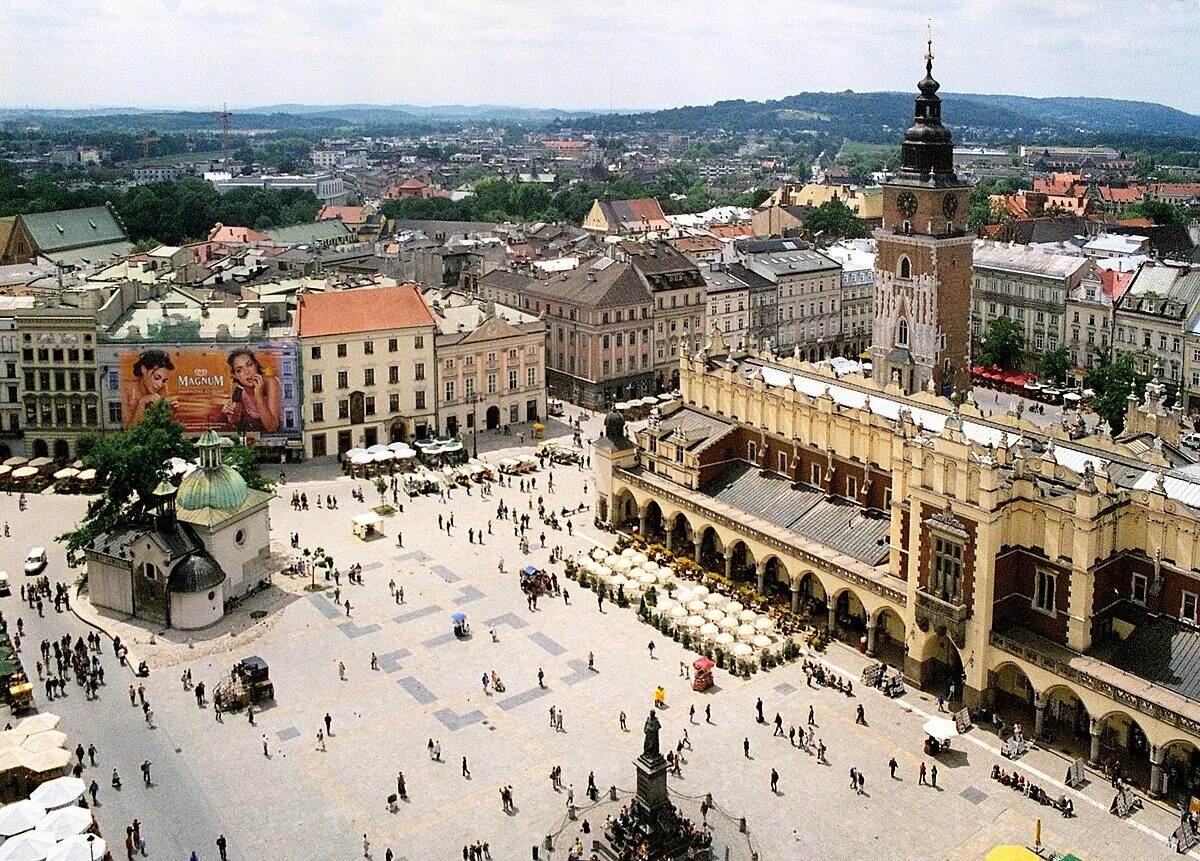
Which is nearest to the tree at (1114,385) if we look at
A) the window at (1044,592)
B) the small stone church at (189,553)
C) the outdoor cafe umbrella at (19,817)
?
the window at (1044,592)

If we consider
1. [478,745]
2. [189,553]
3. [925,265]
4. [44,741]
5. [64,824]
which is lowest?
[478,745]

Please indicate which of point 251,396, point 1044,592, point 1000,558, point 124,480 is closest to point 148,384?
point 251,396

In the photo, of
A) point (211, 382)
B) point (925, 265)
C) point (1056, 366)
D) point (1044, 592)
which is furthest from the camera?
point (1056, 366)

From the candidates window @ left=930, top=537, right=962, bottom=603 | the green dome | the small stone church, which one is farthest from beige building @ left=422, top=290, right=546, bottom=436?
window @ left=930, top=537, right=962, bottom=603

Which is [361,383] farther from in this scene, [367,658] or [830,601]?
[830,601]

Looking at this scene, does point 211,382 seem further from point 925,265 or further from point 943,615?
point 943,615

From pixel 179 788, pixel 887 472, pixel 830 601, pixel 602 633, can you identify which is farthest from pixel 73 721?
pixel 887 472
